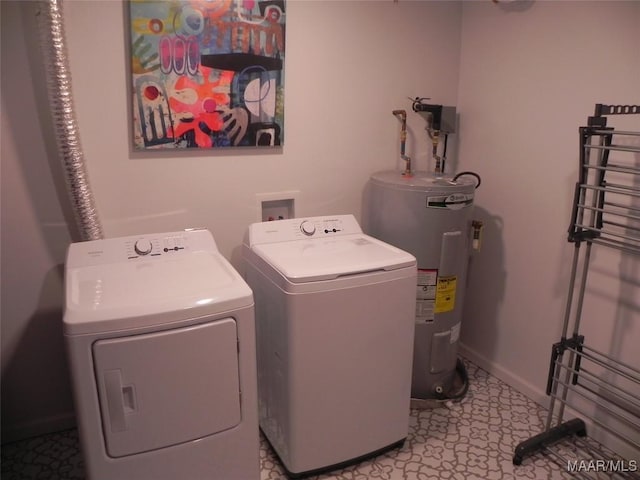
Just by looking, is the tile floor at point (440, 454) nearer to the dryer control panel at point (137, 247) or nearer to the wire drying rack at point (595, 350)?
the wire drying rack at point (595, 350)

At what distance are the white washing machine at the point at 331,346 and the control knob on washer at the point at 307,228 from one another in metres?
0.09

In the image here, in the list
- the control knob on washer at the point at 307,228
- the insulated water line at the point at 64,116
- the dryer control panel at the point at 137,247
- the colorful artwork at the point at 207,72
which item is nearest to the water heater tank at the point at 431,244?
the control knob on washer at the point at 307,228

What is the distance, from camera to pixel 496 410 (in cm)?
224

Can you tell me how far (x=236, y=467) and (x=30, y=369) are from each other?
1.07 m

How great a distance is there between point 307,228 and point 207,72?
2.53 ft

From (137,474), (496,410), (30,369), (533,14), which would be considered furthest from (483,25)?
(30,369)

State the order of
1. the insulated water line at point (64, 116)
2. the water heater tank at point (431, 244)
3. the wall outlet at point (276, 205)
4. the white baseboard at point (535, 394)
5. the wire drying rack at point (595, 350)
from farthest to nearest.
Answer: the wall outlet at point (276, 205)
the water heater tank at point (431, 244)
the white baseboard at point (535, 394)
the wire drying rack at point (595, 350)
the insulated water line at point (64, 116)

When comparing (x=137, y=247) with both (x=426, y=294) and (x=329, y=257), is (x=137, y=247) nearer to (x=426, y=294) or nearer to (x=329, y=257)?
(x=329, y=257)

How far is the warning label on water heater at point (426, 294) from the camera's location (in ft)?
6.97

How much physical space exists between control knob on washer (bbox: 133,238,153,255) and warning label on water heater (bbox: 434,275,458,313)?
1.24 m

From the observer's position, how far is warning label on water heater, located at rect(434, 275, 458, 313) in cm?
215

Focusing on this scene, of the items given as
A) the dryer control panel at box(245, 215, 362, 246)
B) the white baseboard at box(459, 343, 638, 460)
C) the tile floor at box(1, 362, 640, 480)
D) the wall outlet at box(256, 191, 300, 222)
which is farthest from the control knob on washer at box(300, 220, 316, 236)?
the white baseboard at box(459, 343, 638, 460)

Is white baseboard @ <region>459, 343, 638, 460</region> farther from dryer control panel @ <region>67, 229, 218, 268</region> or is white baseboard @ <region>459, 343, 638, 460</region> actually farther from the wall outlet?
dryer control panel @ <region>67, 229, 218, 268</region>

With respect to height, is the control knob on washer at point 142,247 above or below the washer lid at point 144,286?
above
